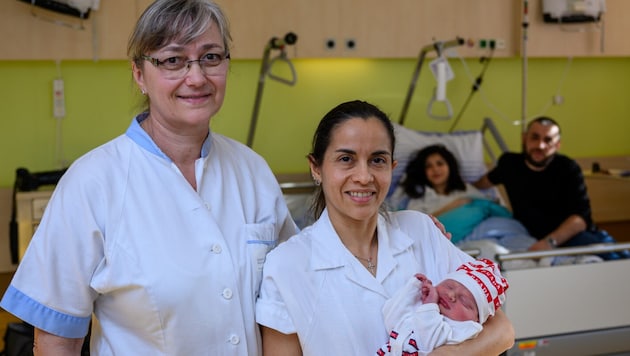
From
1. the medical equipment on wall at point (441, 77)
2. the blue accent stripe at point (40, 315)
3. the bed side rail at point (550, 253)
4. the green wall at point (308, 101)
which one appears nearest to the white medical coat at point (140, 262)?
the blue accent stripe at point (40, 315)

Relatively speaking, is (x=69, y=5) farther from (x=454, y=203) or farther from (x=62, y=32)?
A: (x=454, y=203)

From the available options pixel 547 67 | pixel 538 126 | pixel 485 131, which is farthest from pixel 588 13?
pixel 538 126

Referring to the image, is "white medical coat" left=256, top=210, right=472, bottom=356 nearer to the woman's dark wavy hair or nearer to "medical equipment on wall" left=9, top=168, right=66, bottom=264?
the woman's dark wavy hair

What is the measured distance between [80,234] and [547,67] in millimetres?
5162

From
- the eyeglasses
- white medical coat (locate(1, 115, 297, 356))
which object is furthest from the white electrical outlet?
the eyeglasses

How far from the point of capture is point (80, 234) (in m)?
1.64

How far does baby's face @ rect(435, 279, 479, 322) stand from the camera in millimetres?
1837

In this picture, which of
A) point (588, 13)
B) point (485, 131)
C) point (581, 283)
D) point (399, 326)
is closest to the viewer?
point (399, 326)

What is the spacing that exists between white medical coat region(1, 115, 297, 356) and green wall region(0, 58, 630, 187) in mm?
2582

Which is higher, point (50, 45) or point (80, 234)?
point (50, 45)

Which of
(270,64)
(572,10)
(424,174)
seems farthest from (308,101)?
(572,10)

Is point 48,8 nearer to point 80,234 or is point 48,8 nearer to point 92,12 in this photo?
point 92,12

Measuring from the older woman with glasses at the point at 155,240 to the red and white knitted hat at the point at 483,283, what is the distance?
0.46 meters

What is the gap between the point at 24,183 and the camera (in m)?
4.59
